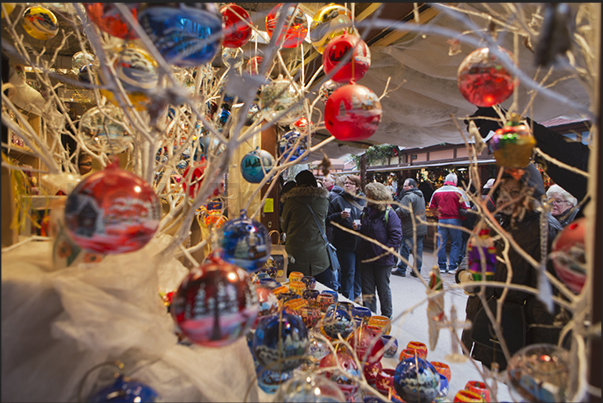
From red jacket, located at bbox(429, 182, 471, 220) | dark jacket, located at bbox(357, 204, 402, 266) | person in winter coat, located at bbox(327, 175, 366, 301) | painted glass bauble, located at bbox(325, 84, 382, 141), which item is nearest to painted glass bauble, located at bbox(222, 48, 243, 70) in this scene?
painted glass bauble, located at bbox(325, 84, 382, 141)

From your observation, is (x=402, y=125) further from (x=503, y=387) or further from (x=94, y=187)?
(x=94, y=187)

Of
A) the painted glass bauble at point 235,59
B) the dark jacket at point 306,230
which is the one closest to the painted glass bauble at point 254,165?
the painted glass bauble at point 235,59

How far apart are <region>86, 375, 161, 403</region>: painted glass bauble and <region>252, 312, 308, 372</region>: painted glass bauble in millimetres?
295

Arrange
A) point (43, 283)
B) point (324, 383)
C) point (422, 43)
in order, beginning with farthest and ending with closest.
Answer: point (422, 43) < point (324, 383) < point (43, 283)

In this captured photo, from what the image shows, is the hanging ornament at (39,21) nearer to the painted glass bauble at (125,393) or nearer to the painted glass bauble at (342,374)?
the painted glass bauble at (125,393)

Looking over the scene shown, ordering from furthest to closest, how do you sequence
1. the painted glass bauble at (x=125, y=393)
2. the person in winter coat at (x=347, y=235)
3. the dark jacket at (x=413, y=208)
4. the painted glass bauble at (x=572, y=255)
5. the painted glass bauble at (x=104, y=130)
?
the dark jacket at (x=413, y=208) → the person in winter coat at (x=347, y=235) → the painted glass bauble at (x=104, y=130) → the painted glass bauble at (x=125, y=393) → the painted glass bauble at (x=572, y=255)

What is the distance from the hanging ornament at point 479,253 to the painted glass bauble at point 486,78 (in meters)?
0.33

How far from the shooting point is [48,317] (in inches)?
25.7

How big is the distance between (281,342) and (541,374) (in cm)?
55

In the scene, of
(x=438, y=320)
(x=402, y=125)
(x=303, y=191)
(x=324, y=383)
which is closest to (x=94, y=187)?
(x=324, y=383)

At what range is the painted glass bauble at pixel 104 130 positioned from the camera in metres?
1.16

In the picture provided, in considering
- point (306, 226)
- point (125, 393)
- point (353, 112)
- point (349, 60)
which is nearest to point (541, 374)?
point (353, 112)

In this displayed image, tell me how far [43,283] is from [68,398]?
0.23 metres

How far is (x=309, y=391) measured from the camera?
28.3 inches
